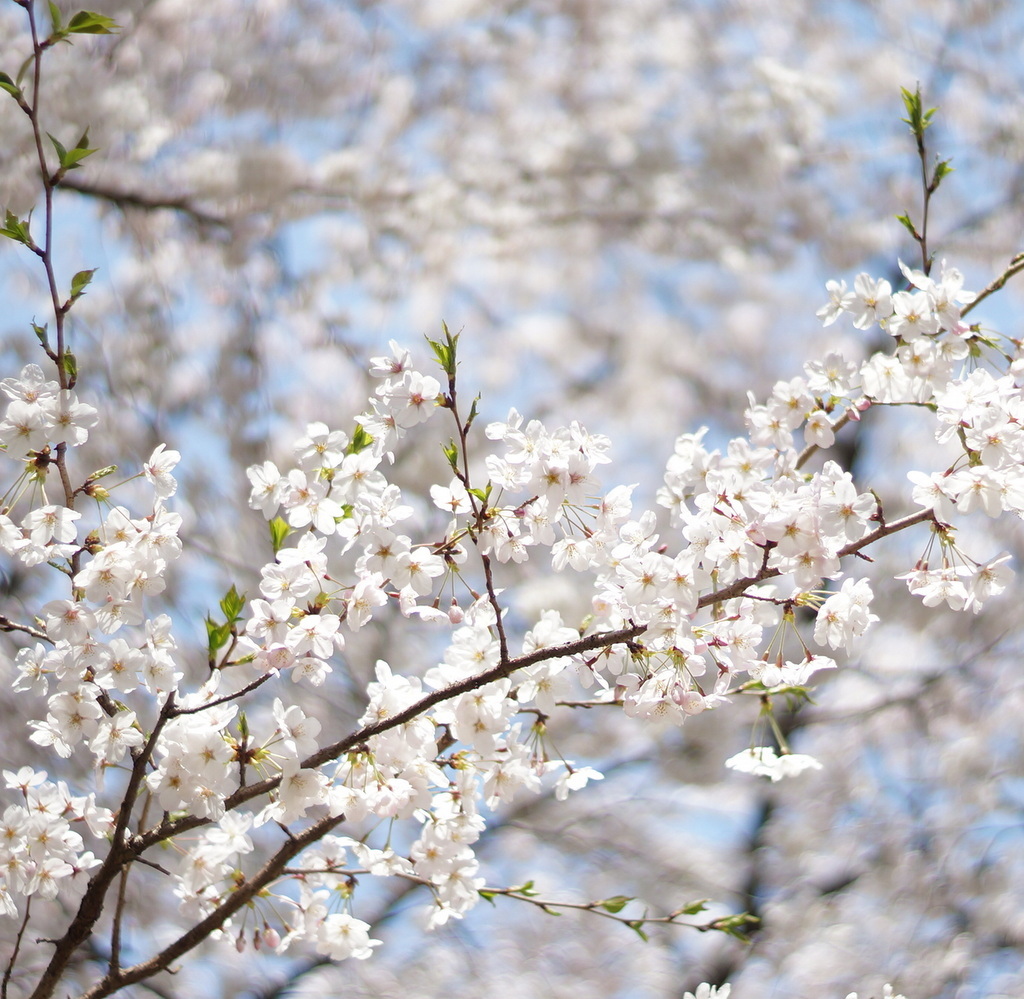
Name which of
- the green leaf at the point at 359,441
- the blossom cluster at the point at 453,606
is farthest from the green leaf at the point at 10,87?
the green leaf at the point at 359,441

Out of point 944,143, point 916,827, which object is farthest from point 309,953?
point 944,143

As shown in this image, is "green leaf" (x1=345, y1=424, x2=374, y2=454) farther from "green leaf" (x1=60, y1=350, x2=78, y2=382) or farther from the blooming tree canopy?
"green leaf" (x1=60, y1=350, x2=78, y2=382)

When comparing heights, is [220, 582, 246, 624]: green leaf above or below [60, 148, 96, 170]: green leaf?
below

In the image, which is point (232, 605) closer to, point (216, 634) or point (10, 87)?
point (216, 634)

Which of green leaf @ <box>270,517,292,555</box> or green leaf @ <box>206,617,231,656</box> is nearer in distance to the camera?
green leaf @ <box>206,617,231,656</box>

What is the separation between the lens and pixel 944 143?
4133mm

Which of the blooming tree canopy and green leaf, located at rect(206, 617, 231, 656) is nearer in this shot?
green leaf, located at rect(206, 617, 231, 656)

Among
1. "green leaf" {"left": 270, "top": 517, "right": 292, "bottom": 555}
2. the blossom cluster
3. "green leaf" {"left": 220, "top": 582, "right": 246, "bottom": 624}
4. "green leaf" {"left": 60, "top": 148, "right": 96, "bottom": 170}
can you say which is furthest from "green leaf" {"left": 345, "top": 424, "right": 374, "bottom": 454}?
"green leaf" {"left": 60, "top": 148, "right": 96, "bottom": 170}

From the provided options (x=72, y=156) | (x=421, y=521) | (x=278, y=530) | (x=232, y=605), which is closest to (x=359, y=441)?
(x=278, y=530)

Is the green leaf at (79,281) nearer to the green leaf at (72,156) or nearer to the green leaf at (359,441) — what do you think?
the green leaf at (72,156)

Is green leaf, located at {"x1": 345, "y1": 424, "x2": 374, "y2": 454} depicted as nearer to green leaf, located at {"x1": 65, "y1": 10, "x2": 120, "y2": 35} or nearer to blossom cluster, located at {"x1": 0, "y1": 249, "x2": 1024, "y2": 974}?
blossom cluster, located at {"x1": 0, "y1": 249, "x2": 1024, "y2": 974}

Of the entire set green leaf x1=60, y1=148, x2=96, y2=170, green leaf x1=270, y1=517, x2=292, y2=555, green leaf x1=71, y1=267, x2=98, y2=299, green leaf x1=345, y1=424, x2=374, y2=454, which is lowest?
Answer: green leaf x1=270, y1=517, x2=292, y2=555

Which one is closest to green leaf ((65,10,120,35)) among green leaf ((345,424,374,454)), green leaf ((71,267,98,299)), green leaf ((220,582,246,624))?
green leaf ((71,267,98,299))

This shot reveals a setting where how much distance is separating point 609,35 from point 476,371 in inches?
60.8
